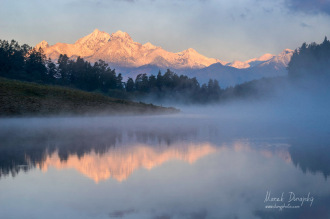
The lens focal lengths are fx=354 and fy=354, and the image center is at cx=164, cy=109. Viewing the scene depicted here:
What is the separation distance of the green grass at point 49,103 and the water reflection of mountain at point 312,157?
4925cm

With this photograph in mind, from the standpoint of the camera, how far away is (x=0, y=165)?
1717 centimetres

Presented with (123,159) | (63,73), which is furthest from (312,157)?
(63,73)

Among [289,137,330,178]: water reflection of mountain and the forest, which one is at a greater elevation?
the forest

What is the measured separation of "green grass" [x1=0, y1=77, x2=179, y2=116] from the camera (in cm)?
6209

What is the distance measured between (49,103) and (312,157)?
57.3 m

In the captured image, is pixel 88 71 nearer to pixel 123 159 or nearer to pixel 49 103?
pixel 49 103

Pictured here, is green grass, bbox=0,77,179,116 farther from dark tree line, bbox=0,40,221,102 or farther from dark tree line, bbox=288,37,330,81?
dark tree line, bbox=288,37,330,81

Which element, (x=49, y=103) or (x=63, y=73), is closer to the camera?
(x=49, y=103)

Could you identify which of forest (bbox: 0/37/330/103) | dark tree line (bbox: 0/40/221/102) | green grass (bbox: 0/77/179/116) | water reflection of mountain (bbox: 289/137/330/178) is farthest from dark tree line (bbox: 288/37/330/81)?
water reflection of mountain (bbox: 289/137/330/178)

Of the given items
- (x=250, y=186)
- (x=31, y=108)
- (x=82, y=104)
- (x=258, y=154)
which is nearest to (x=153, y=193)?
(x=250, y=186)

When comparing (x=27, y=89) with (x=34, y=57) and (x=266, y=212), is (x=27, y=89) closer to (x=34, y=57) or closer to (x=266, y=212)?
(x=266, y=212)

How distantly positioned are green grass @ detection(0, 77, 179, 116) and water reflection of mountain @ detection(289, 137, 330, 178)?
49247 millimetres

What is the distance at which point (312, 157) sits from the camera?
65.7ft

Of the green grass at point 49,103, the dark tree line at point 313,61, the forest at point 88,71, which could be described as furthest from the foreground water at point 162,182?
the dark tree line at point 313,61
